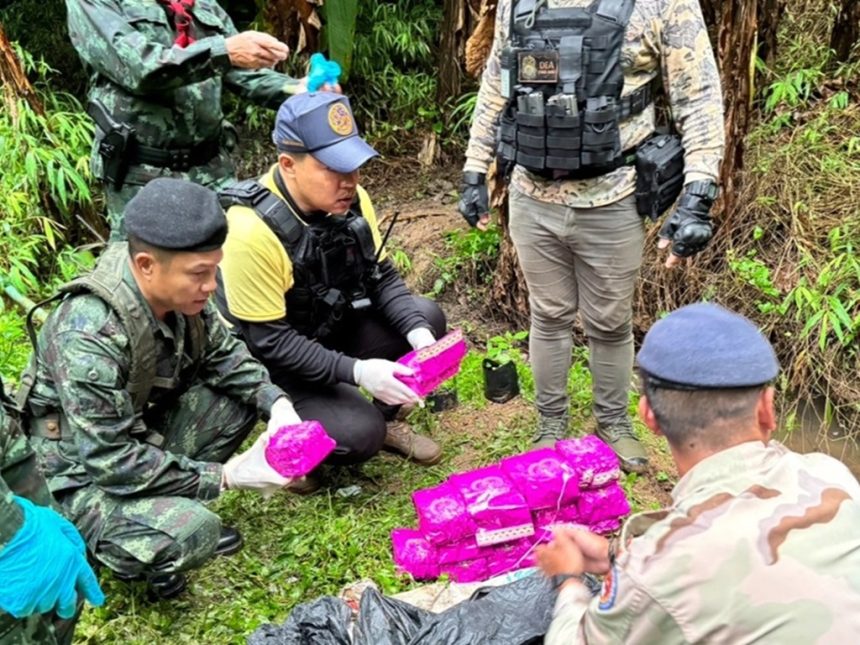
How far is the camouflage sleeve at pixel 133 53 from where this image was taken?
2.99m

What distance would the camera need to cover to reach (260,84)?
357cm

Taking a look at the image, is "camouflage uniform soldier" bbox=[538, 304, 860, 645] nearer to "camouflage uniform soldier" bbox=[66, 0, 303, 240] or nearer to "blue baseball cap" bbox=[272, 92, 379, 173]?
"blue baseball cap" bbox=[272, 92, 379, 173]

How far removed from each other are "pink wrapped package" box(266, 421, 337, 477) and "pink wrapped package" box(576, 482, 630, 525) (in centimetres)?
90

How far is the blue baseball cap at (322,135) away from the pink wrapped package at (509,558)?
1312 mm

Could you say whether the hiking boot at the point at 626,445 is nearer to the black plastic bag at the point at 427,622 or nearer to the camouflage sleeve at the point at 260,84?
the black plastic bag at the point at 427,622

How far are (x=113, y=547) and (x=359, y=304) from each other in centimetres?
122

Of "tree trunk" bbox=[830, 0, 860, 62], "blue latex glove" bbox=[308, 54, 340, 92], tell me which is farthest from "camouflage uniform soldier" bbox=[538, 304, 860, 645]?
"tree trunk" bbox=[830, 0, 860, 62]

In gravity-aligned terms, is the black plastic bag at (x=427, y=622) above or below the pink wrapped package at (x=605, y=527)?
above

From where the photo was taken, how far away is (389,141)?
20.8 feet

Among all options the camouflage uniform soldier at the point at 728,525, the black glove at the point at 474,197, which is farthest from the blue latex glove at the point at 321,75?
the camouflage uniform soldier at the point at 728,525

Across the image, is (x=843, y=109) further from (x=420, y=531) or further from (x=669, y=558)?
(x=669, y=558)

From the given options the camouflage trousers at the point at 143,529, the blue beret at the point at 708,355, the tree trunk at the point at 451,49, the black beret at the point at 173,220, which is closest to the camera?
the blue beret at the point at 708,355

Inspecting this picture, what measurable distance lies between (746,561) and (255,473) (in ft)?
5.10

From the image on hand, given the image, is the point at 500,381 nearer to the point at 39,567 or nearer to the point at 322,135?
the point at 322,135
